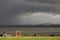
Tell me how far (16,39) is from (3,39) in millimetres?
802

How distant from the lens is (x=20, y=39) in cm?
Answer: 1314

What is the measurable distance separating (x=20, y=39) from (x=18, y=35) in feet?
0.93

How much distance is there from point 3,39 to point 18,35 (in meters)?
0.96

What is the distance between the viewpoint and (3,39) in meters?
13.1

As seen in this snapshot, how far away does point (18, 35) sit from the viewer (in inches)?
520

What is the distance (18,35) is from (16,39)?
0.31 meters

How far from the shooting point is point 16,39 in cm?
1304

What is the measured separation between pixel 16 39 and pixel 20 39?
262mm
